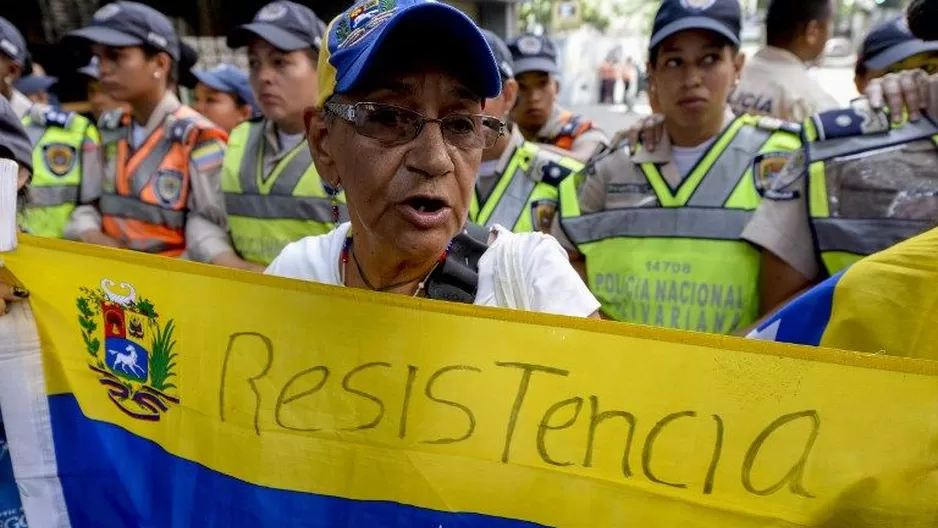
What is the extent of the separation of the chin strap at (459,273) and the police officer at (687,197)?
136cm

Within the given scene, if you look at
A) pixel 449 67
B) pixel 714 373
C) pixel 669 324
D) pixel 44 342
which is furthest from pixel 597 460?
pixel 669 324

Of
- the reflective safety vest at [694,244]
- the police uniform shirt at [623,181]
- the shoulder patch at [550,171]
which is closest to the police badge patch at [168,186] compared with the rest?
the shoulder patch at [550,171]

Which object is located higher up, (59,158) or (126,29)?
(126,29)

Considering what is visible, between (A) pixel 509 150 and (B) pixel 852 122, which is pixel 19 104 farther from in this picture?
Answer: (B) pixel 852 122

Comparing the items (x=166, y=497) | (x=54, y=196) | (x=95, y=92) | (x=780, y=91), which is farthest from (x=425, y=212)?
(x=95, y=92)

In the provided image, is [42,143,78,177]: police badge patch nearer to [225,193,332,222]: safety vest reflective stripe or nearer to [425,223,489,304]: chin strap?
[225,193,332,222]: safety vest reflective stripe

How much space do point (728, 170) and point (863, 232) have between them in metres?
0.70

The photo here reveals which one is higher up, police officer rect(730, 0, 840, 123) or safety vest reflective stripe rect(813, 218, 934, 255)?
police officer rect(730, 0, 840, 123)

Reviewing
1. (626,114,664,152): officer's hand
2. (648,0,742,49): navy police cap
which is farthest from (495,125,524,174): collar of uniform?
(648,0,742,49): navy police cap

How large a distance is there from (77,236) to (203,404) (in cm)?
286

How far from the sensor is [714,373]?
115 centimetres

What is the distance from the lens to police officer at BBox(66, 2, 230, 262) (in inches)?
Result: 144

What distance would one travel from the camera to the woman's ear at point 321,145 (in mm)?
1562

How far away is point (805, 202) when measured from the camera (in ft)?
7.43
